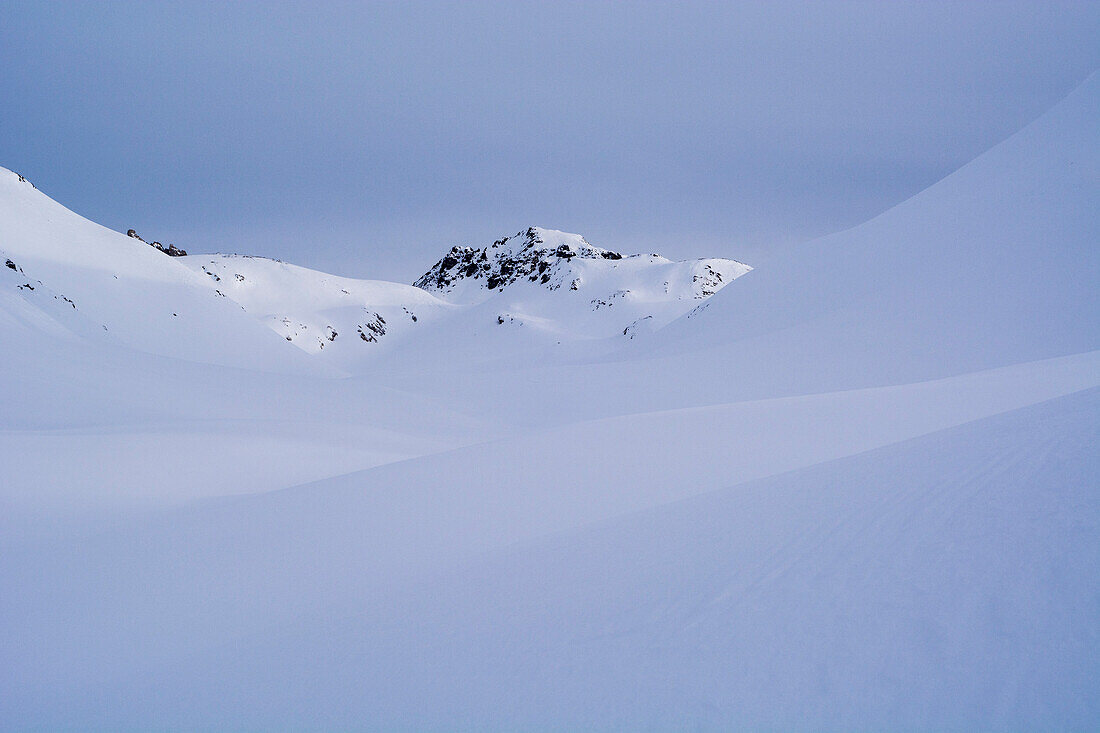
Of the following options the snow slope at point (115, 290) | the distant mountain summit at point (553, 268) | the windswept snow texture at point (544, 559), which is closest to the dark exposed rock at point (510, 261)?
the distant mountain summit at point (553, 268)

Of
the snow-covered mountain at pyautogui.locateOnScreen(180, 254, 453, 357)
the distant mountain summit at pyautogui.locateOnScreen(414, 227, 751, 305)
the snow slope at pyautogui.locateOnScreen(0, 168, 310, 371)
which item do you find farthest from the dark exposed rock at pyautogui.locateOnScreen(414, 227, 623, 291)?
the snow slope at pyautogui.locateOnScreen(0, 168, 310, 371)

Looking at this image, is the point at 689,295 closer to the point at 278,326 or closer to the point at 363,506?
the point at 278,326

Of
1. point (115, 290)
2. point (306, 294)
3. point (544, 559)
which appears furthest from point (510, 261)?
point (544, 559)

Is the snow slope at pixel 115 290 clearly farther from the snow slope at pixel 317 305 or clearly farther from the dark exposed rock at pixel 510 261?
the dark exposed rock at pixel 510 261

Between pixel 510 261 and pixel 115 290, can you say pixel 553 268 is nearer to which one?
pixel 510 261

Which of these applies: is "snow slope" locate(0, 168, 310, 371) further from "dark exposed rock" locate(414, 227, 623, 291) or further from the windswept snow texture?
"dark exposed rock" locate(414, 227, 623, 291)

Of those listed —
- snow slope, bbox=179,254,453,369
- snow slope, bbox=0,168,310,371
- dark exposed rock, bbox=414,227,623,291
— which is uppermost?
dark exposed rock, bbox=414,227,623,291

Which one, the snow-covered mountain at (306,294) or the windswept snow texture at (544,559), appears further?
the snow-covered mountain at (306,294)

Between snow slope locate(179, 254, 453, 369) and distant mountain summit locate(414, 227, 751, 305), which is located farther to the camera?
distant mountain summit locate(414, 227, 751, 305)

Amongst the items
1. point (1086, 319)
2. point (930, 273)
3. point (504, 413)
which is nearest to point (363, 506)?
point (504, 413)

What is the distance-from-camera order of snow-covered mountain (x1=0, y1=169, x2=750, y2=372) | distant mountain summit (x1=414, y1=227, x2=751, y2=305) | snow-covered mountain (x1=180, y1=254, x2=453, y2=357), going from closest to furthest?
snow-covered mountain (x1=0, y1=169, x2=750, y2=372), snow-covered mountain (x1=180, y1=254, x2=453, y2=357), distant mountain summit (x1=414, y1=227, x2=751, y2=305)

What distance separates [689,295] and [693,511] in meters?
79.2

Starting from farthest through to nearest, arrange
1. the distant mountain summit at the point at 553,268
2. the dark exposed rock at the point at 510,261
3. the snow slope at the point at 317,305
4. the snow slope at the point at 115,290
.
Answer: the dark exposed rock at the point at 510,261 < the distant mountain summit at the point at 553,268 < the snow slope at the point at 317,305 < the snow slope at the point at 115,290

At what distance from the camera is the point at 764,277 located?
1228 inches
